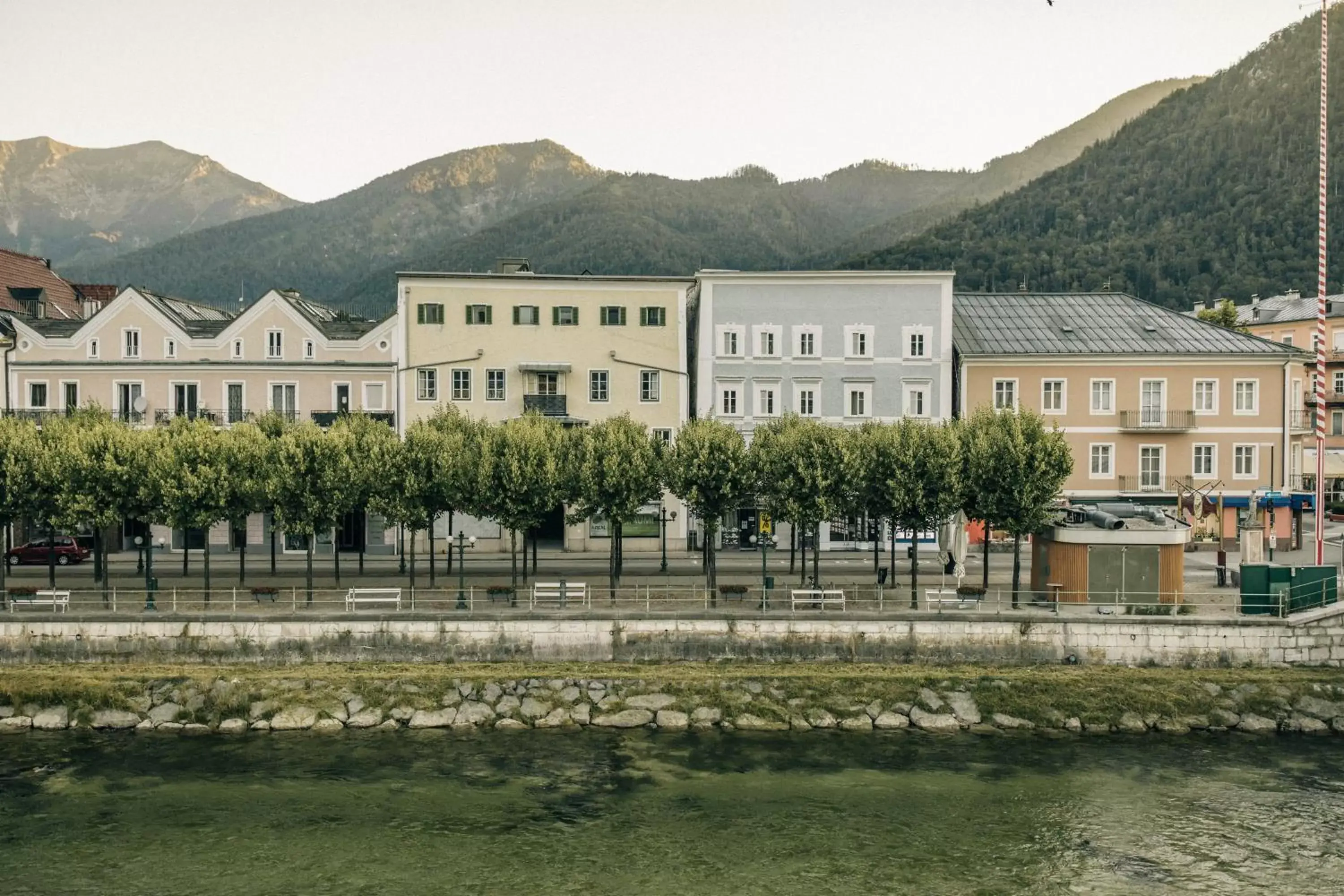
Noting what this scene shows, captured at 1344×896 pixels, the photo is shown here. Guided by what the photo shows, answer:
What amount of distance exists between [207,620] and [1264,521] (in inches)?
2141

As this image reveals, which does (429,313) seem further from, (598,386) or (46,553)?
(46,553)

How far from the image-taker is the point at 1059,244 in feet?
391

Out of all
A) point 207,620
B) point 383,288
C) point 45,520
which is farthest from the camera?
point 383,288

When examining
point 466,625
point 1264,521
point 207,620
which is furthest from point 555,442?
point 1264,521

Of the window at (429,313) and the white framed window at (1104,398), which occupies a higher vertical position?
the window at (429,313)

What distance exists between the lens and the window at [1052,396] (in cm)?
5672

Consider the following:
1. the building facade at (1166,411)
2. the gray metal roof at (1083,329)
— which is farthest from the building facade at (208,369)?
the building facade at (1166,411)

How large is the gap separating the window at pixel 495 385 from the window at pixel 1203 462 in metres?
40.1

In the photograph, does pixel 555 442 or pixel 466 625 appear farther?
pixel 555 442

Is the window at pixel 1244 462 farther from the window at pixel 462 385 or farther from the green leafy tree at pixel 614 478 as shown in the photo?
the window at pixel 462 385

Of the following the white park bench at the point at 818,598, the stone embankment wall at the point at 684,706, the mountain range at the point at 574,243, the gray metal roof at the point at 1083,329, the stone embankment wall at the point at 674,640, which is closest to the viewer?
the stone embankment wall at the point at 684,706

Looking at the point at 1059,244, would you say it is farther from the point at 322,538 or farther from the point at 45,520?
the point at 45,520

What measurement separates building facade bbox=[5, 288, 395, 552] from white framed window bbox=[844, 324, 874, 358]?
85.6 ft

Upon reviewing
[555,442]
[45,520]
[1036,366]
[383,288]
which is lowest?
[45,520]
